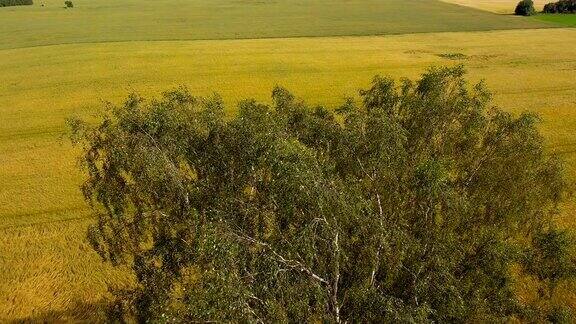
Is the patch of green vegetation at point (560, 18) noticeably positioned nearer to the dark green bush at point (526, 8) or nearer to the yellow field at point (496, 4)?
the dark green bush at point (526, 8)

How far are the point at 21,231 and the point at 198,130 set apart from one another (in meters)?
20.1

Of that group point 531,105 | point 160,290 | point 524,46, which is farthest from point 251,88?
point 524,46

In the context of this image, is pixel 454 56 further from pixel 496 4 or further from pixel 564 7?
pixel 496 4

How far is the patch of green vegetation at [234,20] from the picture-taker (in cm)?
9962

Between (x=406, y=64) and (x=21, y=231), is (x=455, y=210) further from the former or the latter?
(x=406, y=64)

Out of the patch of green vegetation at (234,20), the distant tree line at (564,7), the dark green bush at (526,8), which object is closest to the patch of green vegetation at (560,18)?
the dark green bush at (526,8)

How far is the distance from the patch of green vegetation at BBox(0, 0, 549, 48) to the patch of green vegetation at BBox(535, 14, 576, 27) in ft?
17.3

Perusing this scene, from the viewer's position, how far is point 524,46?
3354 inches

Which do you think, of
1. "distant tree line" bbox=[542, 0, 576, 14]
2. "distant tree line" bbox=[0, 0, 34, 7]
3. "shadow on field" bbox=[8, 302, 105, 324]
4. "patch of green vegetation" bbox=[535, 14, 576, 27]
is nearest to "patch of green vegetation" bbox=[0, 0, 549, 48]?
"patch of green vegetation" bbox=[535, 14, 576, 27]

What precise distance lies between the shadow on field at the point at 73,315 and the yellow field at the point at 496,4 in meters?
145

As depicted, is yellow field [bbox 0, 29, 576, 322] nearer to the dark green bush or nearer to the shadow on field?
the shadow on field

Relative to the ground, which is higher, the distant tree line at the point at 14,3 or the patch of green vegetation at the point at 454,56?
the distant tree line at the point at 14,3

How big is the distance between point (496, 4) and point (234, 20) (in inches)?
3763

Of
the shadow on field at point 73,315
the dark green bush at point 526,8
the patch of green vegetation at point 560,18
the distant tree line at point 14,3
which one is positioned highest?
the distant tree line at point 14,3
